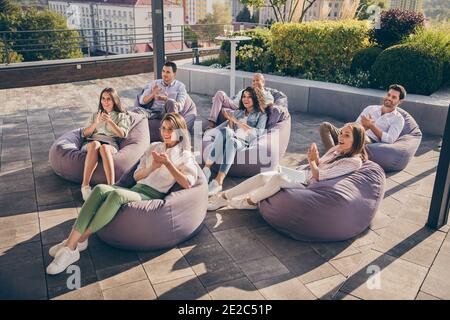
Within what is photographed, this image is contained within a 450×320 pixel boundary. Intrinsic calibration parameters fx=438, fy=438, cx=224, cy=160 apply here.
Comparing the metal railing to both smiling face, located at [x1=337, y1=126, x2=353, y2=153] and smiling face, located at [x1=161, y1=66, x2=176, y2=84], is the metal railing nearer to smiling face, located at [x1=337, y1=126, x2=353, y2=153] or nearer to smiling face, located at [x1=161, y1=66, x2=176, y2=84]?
smiling face, located at [x1=161, y1=66, x2=176, y2=84]

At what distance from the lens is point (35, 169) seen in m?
6.11

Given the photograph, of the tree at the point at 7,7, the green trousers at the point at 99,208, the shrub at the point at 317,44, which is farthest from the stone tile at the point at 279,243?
the tree at the point at 7,7

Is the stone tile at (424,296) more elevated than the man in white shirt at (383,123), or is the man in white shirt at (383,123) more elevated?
the man in white shirt at (383,123)

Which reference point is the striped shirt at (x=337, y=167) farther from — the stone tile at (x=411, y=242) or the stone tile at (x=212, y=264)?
the stone tile at (x=212, y=264)

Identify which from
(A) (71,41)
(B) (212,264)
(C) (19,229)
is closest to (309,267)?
(B) (212,264)

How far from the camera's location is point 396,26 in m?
9.73

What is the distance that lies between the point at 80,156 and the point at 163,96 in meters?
2.10

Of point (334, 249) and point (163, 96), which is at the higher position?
point (163, 96)

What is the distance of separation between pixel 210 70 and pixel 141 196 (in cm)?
717

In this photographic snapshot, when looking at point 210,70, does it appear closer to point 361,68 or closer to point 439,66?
point 361,68

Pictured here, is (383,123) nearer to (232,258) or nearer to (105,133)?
(232,258)

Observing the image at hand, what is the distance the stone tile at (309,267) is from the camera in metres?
3.76

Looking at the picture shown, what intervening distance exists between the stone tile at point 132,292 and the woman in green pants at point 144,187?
54 cm

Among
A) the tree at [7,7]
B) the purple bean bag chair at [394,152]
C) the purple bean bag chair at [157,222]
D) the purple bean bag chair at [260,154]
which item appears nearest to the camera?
the purple bean bag chair at [157,222]
